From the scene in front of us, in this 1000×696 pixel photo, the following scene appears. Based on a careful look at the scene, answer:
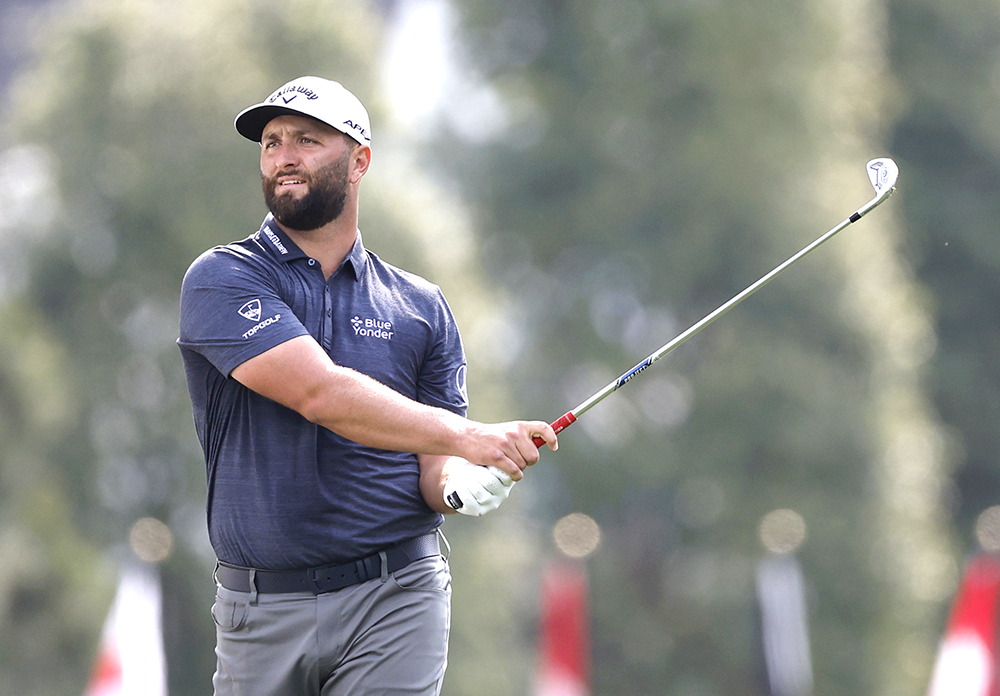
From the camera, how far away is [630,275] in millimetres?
22703

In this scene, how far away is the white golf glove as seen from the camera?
14.4ft

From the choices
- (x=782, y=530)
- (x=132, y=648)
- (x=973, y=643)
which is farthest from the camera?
(x=782, y=530)

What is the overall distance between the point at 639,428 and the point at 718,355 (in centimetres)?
154

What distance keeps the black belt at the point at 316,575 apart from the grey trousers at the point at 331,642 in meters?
0.02

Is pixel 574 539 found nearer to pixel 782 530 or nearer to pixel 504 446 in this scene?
pixel 504 446

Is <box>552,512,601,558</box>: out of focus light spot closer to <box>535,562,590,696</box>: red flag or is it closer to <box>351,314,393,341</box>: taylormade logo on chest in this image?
<box>535,562,590,696</box>: red flag

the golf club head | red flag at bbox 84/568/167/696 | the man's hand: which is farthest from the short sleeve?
red flag at bbox 84/568/167/696

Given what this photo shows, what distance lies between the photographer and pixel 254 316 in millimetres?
4344

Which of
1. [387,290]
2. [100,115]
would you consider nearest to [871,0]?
[100,115]

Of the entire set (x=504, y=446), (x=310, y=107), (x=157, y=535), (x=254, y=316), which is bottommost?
(x=504, y=446)

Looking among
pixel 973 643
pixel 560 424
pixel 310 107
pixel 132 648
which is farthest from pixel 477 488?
pixel 973 643

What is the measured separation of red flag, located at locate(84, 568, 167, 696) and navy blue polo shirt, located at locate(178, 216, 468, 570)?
98.0 inches

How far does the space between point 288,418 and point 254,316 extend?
33 centimetres

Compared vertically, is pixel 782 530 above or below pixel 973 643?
above
